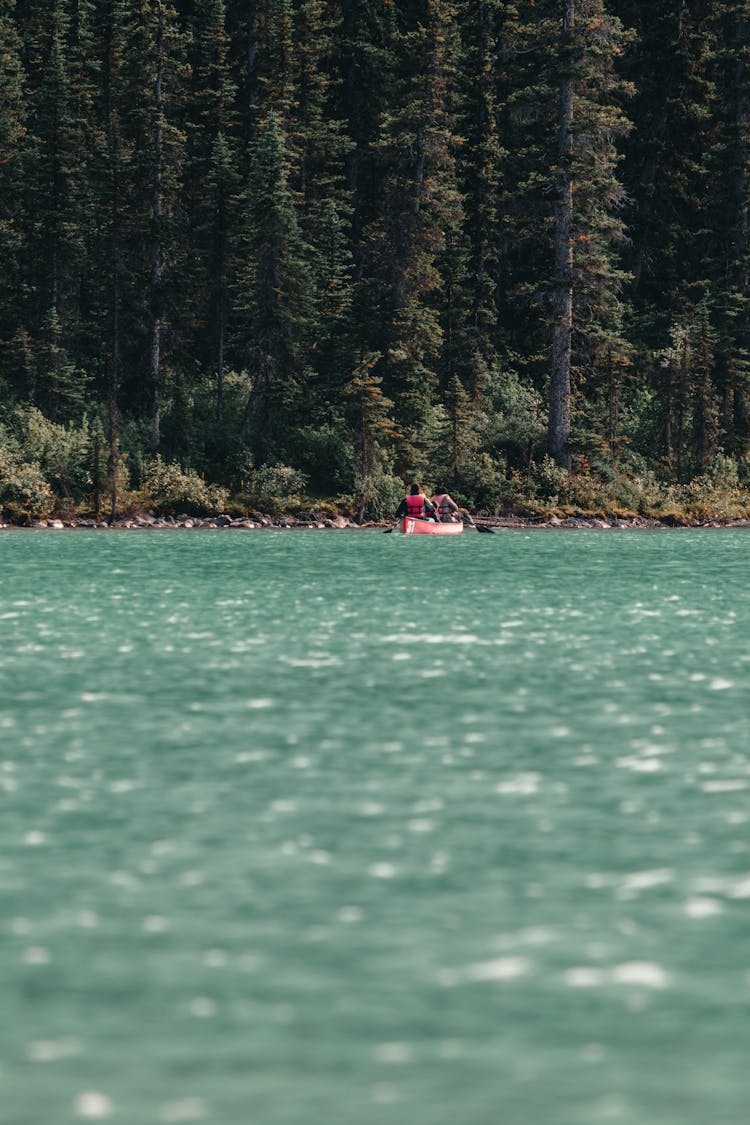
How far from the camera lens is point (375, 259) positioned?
74.9m

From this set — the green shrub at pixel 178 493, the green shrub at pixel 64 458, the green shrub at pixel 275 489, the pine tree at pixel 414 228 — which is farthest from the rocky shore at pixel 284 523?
the pine tree at pixel 414 228

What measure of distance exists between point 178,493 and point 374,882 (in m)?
58.4

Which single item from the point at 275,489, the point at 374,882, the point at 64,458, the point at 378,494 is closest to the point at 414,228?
the point at 378,494

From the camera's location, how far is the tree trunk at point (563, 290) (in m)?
70.1

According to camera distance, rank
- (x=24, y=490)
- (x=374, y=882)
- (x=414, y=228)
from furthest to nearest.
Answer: (x=414, y=228) → (x=24, y=490) → (x=374, y=882)

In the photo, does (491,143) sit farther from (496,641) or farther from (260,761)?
(260,761)

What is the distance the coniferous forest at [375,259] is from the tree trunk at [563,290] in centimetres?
12

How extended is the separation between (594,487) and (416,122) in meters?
18.9

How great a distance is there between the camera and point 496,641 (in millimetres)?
26344

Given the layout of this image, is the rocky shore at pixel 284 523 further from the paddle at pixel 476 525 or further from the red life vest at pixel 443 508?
the red life vest at pixel 443 508

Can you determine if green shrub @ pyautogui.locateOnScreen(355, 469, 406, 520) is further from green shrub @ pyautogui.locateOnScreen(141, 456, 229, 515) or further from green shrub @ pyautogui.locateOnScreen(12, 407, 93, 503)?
green shrub @ pyautogui.locateOnScreen(12, 407, 93, 503)

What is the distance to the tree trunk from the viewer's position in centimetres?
7012

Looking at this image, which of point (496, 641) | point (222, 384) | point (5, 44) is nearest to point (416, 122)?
point (222, 384)

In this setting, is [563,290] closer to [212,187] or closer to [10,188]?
[212,187]
